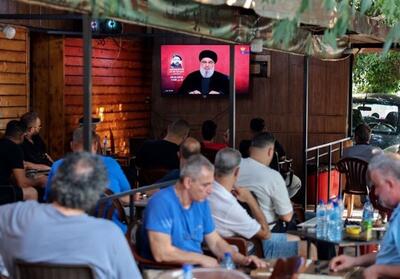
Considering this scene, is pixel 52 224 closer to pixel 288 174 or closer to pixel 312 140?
pixel 288 174

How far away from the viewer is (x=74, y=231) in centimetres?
342

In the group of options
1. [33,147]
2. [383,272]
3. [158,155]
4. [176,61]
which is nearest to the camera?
[383,272]

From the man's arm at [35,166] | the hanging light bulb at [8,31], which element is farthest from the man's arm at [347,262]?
the hanging light bulb at [8,31]

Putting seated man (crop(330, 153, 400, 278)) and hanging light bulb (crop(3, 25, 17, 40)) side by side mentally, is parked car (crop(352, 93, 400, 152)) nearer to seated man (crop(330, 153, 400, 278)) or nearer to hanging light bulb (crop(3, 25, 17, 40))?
hanging light bulb (crop(3, 25, 17, 40))

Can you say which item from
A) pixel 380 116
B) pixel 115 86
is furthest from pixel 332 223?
pixel 380 116

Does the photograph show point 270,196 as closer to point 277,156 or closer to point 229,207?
point 229,207

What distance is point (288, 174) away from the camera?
10.7m

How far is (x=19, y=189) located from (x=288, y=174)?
419cm

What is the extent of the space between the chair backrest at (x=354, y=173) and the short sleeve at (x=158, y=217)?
5.94m

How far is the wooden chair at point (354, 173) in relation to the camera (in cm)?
1019

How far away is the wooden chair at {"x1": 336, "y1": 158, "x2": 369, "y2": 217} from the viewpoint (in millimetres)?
10188

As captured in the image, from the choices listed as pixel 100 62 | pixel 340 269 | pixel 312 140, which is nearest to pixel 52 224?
pixel 340 269

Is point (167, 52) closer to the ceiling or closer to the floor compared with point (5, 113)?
closer to the ceiling

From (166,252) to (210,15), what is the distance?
2011 mm
